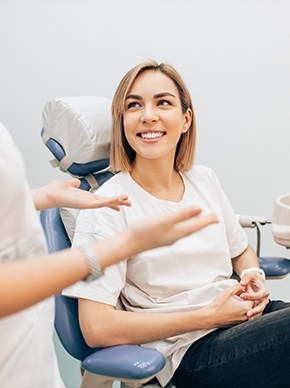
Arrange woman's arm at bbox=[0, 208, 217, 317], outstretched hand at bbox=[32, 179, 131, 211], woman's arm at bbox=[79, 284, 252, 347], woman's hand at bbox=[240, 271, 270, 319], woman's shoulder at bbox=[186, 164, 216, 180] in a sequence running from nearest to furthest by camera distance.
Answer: woman's arm at bbox=[0, 208, 217, 317] < outstretched hand at bbox=[32, 179, 131, 211] < woman's arm at bbox=[79, 284, 252, 347] < woman's hand at bbox=[240, 271, 270, 319] < woman's shoulder at bbox=[186, 164, 216, 180]

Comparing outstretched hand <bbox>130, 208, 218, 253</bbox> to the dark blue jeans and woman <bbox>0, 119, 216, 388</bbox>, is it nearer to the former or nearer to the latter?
woman <bbox>0, 119, 216, 388</bbox>

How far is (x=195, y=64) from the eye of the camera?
2.38 meters

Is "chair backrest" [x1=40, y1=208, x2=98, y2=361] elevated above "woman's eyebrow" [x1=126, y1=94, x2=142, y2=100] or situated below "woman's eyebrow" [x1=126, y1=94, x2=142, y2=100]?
below

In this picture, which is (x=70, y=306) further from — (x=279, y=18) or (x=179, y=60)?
(x=279, y=18)

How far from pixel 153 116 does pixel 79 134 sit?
227 mm

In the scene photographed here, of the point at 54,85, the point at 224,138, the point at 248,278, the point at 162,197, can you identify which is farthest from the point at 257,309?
the point at 54,85

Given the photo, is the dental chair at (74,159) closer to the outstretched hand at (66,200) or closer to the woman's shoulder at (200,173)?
the woman's shoulder at (200,173)

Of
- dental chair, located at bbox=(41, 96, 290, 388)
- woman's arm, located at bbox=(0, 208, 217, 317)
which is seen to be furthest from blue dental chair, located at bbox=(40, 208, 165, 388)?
woman's arm, located at bbox=(0, 208, 217, 317)

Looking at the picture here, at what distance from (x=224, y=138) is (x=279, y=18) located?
0.52m

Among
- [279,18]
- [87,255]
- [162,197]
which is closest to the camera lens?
[87,255]

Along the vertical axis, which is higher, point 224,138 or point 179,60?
point 179,60

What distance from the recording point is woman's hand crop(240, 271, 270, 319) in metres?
1.55

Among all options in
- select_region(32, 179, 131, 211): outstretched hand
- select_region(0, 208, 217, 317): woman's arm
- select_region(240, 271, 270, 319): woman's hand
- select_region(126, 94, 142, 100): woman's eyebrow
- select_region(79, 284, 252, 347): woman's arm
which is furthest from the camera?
select_region(126, 94, 142, 100): woman's eyebrow

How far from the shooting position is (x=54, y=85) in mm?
2447
